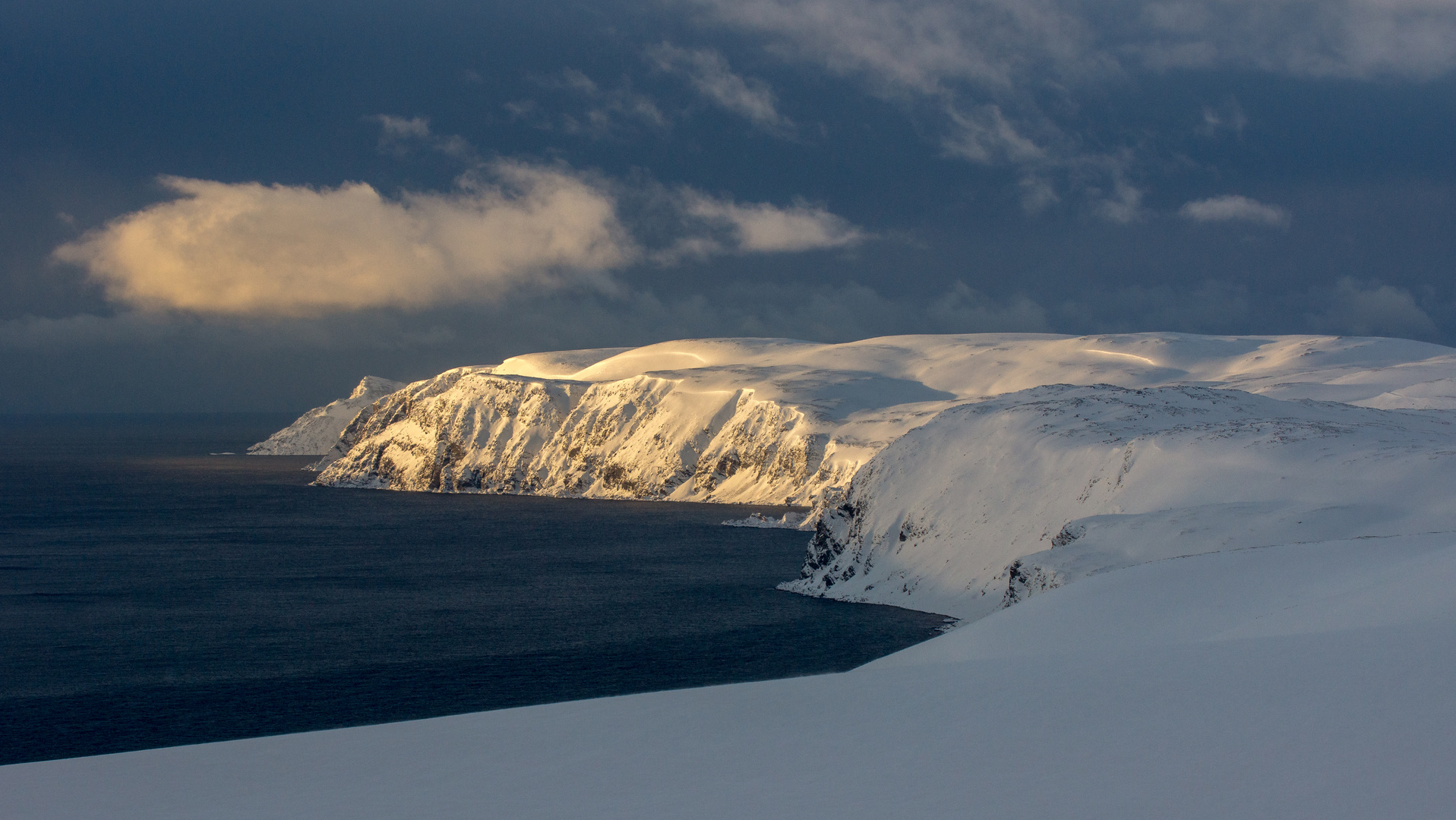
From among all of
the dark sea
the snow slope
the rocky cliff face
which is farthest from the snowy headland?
Answer: the rocky cliff face

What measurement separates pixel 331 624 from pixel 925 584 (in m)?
33.6

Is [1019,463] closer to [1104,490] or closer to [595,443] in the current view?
[1104,490]

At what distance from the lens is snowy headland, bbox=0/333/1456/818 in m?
12.2

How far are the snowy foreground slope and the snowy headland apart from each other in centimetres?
6

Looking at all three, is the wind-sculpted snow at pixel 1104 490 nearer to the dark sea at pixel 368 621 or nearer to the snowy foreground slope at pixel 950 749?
the dark sea at pixel 368 621

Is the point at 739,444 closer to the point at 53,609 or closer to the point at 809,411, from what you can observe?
the point at 809,411

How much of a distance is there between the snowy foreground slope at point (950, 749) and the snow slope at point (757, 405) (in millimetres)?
103873

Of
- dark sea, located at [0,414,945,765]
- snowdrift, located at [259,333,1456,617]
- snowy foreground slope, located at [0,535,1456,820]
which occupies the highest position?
snowdrift, located at [259,333,1456,617]

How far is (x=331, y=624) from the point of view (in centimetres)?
5719

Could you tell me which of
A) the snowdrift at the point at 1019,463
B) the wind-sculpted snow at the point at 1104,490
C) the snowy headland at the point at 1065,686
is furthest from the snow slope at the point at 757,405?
the snowy headland at the point at 1065,686

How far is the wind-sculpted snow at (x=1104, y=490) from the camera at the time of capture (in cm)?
4684

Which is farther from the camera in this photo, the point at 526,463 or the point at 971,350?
the point at 971,350

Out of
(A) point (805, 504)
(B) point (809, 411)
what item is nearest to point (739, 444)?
(B) point (809, 411)

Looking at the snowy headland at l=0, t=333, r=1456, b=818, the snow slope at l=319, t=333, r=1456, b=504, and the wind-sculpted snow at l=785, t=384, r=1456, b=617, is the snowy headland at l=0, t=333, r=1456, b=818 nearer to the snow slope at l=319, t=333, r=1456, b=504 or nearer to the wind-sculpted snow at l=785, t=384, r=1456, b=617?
the wind-sculpted snow at l=785, t=384, r=1456, b=617
